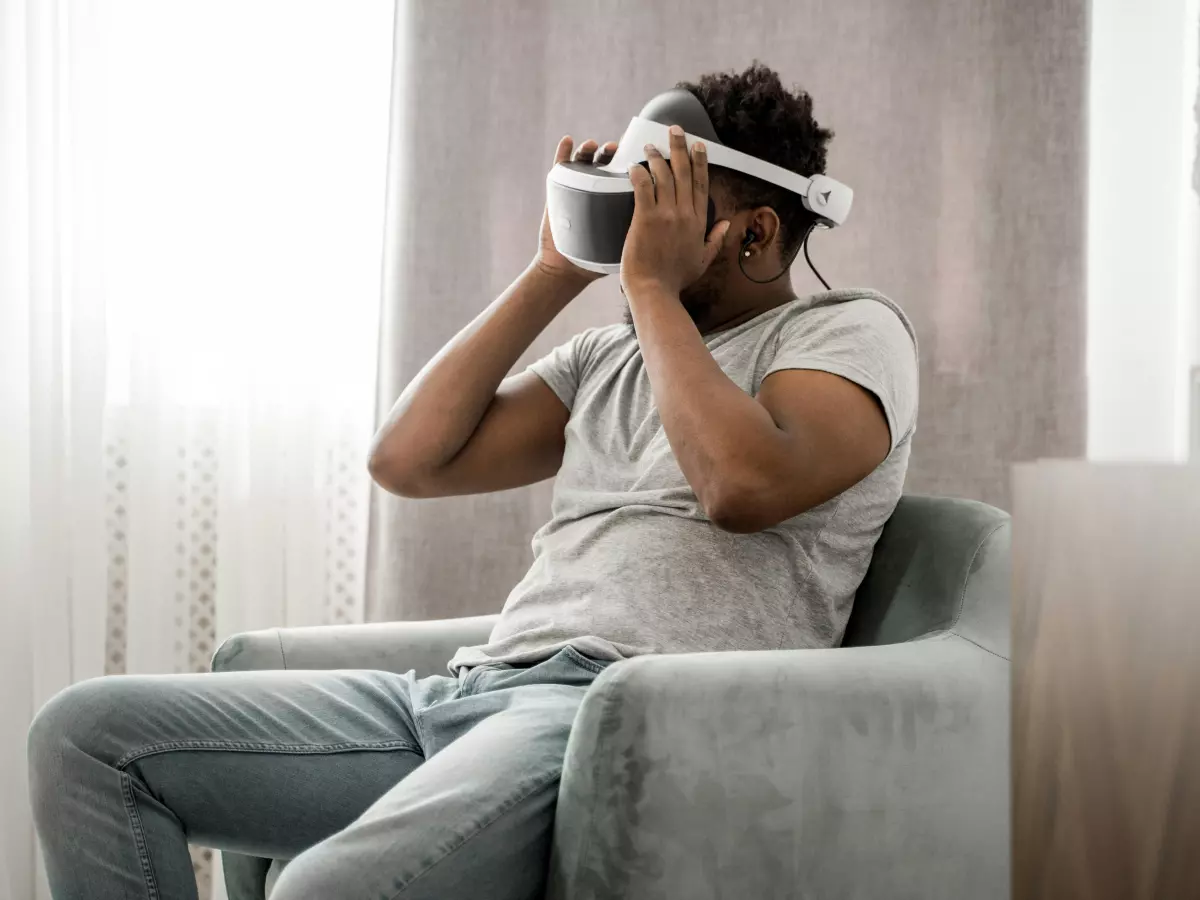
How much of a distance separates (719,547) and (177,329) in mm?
1230

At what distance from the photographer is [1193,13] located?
1.62 metres

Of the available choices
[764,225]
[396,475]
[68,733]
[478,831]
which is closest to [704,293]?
[764,225]

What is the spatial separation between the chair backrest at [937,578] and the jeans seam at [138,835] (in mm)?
728

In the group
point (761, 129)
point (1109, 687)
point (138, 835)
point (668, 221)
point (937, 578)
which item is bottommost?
point (138, 835)

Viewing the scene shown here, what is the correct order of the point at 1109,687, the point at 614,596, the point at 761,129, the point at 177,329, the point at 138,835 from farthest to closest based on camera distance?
the point at 177,329 → the point at 761,129 → the point at 614,596 → the point at 138,835 → the point at 1109,687

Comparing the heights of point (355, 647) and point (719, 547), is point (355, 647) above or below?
below

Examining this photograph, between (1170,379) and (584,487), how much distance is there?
98cm

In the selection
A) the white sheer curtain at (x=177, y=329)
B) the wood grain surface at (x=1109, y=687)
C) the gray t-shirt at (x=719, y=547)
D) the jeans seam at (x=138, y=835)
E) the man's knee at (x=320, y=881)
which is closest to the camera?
the wood grain surface at (x=1109, y=687)

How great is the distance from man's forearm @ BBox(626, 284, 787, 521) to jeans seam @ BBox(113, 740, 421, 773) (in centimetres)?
39

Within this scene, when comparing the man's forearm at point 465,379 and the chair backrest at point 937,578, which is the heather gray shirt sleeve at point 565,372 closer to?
the man's forearm at point 465,379

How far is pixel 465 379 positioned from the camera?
1389 millimetres

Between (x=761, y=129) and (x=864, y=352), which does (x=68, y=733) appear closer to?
(x=864, y=352)

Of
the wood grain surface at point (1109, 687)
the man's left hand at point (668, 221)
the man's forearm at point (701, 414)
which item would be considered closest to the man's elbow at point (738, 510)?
the man's forearm at point (701, 414)

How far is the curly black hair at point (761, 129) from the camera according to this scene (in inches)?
49.8
